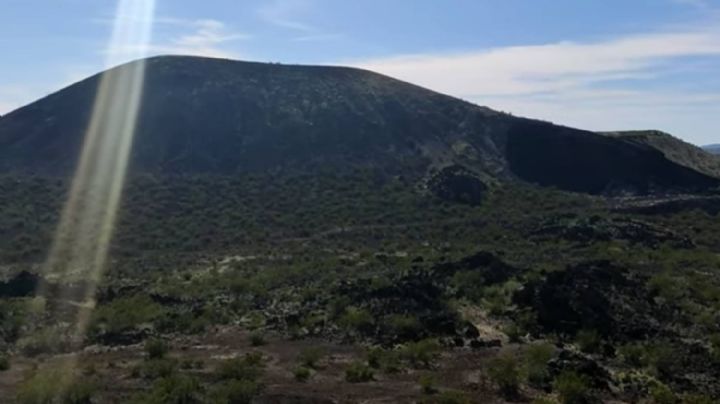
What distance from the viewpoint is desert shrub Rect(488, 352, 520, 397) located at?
63.6 feet

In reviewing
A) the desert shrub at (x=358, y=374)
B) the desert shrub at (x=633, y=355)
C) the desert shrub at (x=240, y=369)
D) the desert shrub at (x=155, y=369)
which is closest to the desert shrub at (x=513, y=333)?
the desert shrub at (x=633, y=355)

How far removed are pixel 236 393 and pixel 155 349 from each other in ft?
19.1

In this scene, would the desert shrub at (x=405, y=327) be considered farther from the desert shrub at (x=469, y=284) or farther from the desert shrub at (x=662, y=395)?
the desert shrub at (x=662, y=395)

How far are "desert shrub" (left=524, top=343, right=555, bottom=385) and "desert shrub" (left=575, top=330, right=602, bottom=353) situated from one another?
1.16m

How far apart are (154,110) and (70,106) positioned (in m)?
8.78

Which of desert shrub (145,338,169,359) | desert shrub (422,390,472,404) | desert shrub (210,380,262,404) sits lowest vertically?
desert shrub (145,338,169,359)

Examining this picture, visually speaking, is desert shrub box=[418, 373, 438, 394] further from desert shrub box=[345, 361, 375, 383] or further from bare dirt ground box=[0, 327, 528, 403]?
desert shrub box=[345, 361, 375, 383]

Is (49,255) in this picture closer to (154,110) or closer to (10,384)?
(10,384)

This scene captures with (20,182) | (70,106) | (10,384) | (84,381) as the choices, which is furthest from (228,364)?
(70,106)

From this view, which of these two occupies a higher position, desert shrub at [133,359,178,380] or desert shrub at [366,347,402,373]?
desert shrub at [366,347,402,373]

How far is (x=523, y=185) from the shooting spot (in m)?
66.4

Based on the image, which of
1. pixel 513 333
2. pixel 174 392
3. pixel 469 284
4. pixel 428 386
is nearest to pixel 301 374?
pixel 428 386

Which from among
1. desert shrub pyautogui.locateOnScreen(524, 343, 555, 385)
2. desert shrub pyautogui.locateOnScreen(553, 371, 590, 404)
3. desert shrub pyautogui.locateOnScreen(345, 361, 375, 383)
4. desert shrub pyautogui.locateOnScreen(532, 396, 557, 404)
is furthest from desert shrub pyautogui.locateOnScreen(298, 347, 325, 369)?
desert shrub pyautogui.locateOnScreen(553, 371, 590, 404)

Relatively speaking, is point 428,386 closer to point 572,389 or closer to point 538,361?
point 572,389
